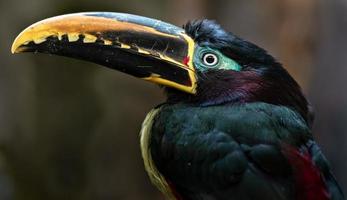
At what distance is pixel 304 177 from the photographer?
2789 mm

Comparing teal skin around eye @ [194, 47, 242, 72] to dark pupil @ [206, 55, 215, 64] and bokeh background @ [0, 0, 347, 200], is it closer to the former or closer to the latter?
dark pupil @ [206, 55, 215, 64]

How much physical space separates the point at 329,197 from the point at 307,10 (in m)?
2.44

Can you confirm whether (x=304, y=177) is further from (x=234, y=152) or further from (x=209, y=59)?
(x=209, y=59)

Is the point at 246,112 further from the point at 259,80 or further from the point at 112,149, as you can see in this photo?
the point at 112,149

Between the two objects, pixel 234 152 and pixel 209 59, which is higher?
pixel 209 59

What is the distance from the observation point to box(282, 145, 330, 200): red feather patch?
2783mm

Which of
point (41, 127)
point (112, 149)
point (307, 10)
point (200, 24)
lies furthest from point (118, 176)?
point (200, 24)

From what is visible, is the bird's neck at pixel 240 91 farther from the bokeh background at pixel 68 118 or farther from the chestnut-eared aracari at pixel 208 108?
the bokeh background at pixel 68 118

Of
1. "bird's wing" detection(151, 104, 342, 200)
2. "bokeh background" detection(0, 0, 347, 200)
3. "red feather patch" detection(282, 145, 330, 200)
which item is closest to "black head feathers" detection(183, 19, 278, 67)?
"bird's wing" detection(151, 104, 342, 200)

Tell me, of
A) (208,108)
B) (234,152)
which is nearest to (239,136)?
(234,152)

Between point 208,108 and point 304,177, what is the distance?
42 centimetres

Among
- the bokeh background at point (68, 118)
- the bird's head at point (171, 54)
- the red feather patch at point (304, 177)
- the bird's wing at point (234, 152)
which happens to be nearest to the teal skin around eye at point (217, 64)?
the bird's head at point (171, 54)

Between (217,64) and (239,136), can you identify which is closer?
(239,136)

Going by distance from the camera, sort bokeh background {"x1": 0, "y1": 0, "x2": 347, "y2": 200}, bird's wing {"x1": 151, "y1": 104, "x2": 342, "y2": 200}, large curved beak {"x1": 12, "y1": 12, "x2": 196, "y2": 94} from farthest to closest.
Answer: bokeh background {"x1": 0, "y1": 0, "x2": 347, "y2": 200}
large curved beak {"x1": 12, "y1": 12, "x2": 196, "y2": 94}
bird's wing {"x1": 151, "y1": 104, "x2": 342, "y2": 200}
